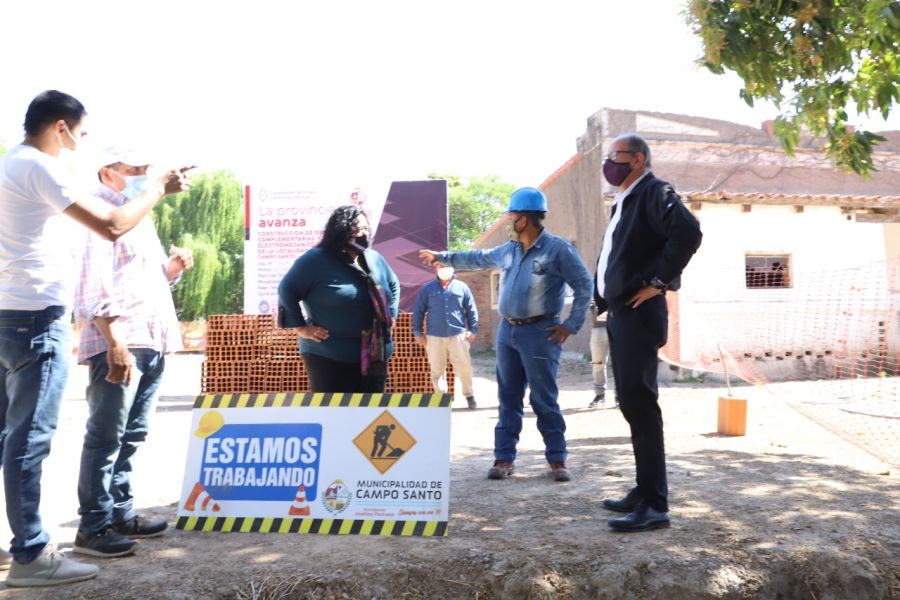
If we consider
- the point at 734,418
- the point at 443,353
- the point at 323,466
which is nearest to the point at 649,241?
the point at 323,466

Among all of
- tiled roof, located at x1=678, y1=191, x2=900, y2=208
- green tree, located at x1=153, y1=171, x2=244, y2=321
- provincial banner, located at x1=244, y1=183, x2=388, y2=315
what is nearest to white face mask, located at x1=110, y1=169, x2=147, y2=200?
provincial banner, located at x1=244, y1=183, x2=388, y2=315

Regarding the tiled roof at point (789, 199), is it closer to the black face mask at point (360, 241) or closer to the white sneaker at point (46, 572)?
the black face mask at point (360, 241)

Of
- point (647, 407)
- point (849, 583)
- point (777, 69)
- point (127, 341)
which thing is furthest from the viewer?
point (777, 69)

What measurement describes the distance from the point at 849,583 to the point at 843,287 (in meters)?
12.5

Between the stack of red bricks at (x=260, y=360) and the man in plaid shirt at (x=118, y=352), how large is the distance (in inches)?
248

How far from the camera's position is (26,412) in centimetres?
320

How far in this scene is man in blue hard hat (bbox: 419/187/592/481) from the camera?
5.34 meters

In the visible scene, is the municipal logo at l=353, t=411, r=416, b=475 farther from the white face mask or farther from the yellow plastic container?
the yellow plastic container

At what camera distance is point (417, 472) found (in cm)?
405

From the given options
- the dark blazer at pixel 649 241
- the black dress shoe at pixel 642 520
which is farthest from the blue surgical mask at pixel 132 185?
the black dress shoe at pixel 642 520

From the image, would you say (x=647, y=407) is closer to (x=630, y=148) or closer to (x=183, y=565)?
(x=630, y=148)

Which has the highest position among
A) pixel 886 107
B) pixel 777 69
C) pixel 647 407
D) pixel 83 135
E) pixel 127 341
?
pixel 777 69

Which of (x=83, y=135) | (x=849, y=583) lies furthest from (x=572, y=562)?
(x=83, y=135)

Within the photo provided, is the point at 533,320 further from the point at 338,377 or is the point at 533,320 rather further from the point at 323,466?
the point at 323,466
